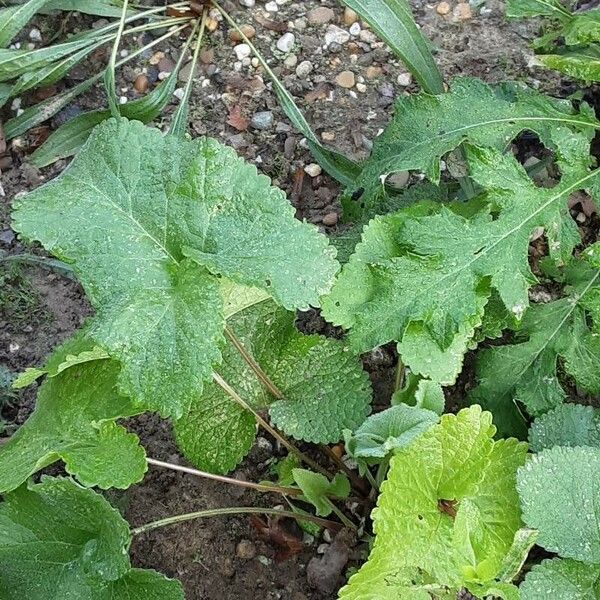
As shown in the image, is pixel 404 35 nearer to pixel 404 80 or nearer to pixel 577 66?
pixel 404 80

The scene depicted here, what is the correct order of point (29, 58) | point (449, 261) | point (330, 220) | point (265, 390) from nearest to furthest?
point (449, 261), point (265, 390), point (330, 220), point (29, 58)

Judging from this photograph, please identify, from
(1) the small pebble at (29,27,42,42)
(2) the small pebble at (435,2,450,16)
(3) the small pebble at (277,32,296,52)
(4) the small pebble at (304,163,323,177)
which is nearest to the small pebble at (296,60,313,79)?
(3) the small pebble at (277,32,296,52)

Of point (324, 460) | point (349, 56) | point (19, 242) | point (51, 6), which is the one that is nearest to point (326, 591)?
point (324, 460)

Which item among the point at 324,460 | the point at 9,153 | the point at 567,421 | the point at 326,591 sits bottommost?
→ the point at 326,591

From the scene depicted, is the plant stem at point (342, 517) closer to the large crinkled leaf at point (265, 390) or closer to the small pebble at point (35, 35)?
the large crinkled leaf at point (265, 390)

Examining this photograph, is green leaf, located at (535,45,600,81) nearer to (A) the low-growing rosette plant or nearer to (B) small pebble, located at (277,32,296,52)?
(A) the low-growing rosette plant

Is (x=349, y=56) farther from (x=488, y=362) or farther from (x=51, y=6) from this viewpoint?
(x=488, y=362)

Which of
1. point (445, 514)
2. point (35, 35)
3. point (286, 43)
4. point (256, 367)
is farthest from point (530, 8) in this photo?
point (35, 35)
